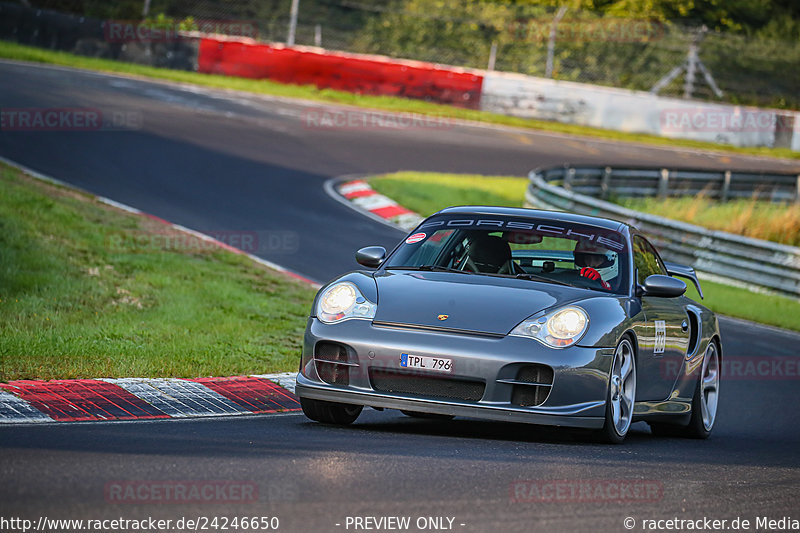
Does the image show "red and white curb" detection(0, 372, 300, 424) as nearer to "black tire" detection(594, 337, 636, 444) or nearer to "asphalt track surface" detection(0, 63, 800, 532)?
"asphalt track surface" detection(0, 63, 800, 532)

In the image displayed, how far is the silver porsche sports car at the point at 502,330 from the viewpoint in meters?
6.57

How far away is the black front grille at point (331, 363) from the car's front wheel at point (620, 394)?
1460mm


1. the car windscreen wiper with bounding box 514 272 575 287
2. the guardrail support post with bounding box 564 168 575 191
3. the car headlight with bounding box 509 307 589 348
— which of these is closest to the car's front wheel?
the car headlight with bounding box 509 307 589 348

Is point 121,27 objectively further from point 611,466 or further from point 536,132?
point 611,466

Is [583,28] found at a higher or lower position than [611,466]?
higher

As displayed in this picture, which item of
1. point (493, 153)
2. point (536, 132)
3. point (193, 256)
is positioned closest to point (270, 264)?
point (193, 256)

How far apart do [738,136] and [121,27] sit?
54.9 ft

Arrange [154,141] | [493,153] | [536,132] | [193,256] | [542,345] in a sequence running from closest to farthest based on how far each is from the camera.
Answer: [542,345] → [193,256] → [154,141] → [493,153] → [536,132]

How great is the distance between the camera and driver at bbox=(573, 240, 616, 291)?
768 cm

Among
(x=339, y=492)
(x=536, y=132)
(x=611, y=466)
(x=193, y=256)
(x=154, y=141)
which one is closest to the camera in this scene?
(x=339, y=492)

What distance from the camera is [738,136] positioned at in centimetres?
3341

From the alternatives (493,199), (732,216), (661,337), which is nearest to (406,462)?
(661,337)

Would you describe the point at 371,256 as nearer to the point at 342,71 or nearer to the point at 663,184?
the point at 663,184

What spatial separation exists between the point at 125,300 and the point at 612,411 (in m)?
5.28
